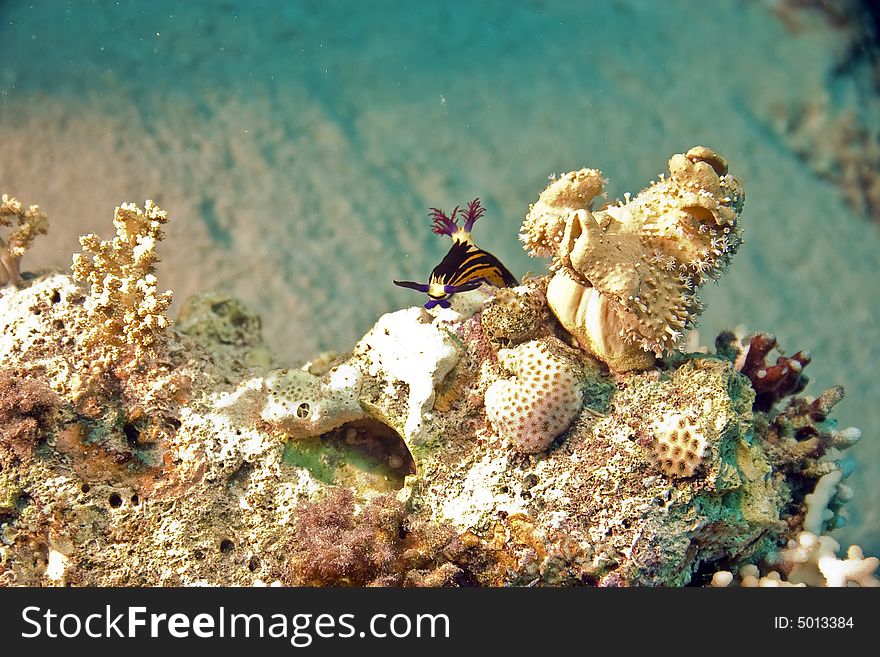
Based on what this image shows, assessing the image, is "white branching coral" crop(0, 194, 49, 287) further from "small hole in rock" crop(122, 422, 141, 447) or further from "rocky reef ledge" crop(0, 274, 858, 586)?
"small hole in rock" crop(122, 422, 141, 447)

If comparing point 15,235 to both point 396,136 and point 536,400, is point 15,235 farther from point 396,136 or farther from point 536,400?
point 396,136

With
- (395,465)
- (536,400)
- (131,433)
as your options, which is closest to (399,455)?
(395,465)

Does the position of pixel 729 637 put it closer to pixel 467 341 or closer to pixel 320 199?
pixel 467 341

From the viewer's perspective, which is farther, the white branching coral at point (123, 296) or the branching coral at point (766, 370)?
the branching coral at point (766, 370)

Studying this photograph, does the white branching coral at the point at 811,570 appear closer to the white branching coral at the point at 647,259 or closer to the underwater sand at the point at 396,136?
the white branching coral at the point at 647,259

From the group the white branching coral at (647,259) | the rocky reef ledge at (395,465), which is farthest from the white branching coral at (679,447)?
the white branching coral at (647,259)

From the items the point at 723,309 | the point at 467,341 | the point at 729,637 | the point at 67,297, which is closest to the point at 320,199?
the point at 67,297

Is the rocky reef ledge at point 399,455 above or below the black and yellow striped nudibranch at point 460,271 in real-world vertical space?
below
